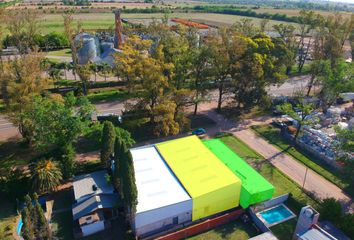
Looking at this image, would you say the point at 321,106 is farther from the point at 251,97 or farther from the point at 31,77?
Answer: the point at 31,77

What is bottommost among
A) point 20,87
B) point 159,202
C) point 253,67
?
point 159,202

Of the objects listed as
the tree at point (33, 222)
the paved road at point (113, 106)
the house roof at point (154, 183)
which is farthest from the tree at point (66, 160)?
the paved road at point (113, 106)

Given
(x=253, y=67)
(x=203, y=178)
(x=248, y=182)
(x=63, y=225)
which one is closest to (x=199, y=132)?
(x=253, y=67)

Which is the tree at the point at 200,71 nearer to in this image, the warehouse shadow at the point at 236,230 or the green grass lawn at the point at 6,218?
the warehouse shadow at the point at 236,230

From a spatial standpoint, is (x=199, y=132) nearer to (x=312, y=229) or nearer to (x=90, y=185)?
(x=90, y=185)

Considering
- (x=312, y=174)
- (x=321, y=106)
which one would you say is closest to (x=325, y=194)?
(x=312, y=174)

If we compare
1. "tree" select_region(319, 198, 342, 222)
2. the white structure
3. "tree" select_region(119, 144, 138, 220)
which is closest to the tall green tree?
the white structure

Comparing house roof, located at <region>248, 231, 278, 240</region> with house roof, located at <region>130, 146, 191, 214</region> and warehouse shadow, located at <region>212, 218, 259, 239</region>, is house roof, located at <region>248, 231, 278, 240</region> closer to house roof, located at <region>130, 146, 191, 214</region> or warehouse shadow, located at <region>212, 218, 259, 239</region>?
warehouse shadow, located at <region>212, 218, 259, 239</region>
